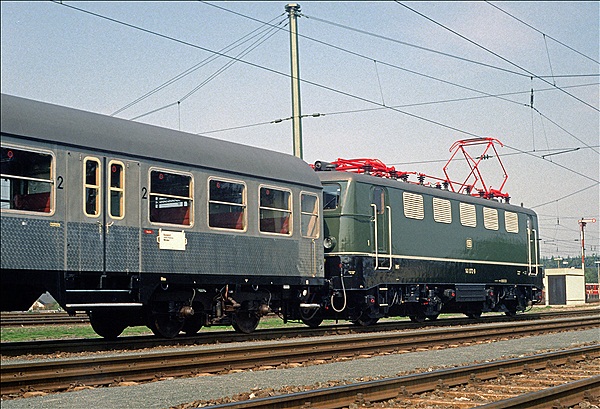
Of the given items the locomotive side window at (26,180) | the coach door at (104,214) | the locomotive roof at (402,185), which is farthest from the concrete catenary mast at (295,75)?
the locomotive side window at (26,180)

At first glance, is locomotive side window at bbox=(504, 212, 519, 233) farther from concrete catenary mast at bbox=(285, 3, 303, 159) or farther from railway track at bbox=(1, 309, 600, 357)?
concrete catenary mast at bbox=(285, 3, 303, 159)

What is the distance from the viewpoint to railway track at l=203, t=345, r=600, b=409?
8805 mm

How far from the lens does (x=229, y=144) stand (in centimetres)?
1712

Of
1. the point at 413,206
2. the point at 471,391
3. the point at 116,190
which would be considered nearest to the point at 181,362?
the point at 116,190

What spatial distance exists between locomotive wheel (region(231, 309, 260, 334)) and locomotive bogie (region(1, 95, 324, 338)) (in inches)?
1.5

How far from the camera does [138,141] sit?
1460 cm

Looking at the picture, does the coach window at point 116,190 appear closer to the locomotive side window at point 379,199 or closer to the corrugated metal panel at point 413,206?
the locomotive side window at point 379,199

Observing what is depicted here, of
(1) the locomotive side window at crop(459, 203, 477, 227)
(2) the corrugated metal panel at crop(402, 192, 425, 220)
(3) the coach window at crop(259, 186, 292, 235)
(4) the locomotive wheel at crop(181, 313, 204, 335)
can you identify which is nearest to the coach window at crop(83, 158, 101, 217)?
(4) the locomotive wheel at crop(181, 313, 204, 335)

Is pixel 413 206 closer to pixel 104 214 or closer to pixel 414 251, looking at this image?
pixel 414 251

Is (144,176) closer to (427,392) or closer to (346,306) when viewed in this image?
(427,392)

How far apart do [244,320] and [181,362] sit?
19.3ft


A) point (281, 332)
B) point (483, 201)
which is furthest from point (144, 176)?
point (483, 201)

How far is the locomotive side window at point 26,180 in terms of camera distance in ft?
39.5

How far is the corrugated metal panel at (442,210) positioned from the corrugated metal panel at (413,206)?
688mm
